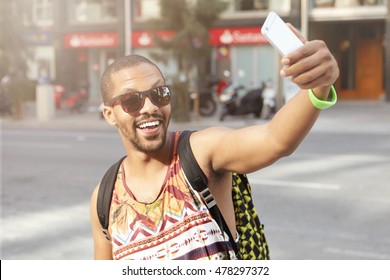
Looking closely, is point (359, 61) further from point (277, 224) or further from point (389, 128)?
point (277, 224)

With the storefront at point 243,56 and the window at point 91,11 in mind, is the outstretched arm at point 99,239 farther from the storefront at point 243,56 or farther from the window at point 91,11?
the window at point 91,11

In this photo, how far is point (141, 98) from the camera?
7.81ft

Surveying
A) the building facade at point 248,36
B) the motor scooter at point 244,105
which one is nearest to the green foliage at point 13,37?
the building facade at point 248,36

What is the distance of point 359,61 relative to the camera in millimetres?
30344

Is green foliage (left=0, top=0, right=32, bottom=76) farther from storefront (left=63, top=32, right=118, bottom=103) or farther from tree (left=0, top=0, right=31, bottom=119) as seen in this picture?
storefront (left=63, top=32, right=118, bottom=103)

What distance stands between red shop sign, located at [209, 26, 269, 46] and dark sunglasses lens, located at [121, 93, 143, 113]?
89.8 feet

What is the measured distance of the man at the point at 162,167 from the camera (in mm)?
2230

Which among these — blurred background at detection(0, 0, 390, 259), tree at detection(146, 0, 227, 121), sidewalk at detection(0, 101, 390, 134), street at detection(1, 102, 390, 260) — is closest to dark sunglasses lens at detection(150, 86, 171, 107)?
blurred background at detection(0, 0, 390, 259)

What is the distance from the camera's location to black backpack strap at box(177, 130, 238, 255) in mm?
2291

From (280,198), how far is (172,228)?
669 centimetres

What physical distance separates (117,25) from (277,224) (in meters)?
27.3

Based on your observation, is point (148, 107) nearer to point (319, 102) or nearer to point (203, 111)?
point (319, 102)
